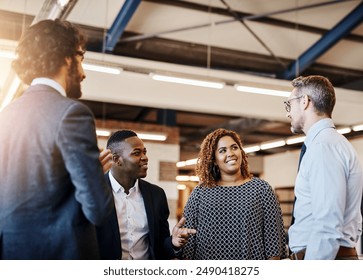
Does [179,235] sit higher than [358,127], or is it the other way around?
[358,127]

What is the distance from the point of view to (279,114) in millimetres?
8117

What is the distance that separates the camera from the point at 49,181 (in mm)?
1527

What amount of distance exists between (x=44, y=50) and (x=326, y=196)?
3.44 ft

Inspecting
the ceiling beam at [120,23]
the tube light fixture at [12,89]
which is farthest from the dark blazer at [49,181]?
the ceiling beam at [120,23]

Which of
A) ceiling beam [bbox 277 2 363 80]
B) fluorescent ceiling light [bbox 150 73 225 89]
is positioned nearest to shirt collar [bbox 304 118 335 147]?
fluorescent ceiling light [bbox 150 73 225 89]

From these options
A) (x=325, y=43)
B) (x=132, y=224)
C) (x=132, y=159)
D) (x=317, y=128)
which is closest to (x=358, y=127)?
(x=325, y=43)

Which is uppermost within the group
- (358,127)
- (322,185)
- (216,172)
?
(358,127)

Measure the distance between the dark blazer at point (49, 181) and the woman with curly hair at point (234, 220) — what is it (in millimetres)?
1104

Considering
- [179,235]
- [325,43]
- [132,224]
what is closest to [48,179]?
[179,235]

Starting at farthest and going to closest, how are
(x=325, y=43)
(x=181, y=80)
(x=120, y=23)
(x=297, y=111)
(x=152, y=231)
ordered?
(x=325, y=43), (x=120, y=23), (x=181, y=80), (x=152, y=231), (x=297, y=111)

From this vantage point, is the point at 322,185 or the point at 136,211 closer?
the point at 322,185

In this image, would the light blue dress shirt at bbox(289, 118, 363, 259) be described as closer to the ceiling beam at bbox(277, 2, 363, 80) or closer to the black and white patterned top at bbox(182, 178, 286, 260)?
the black and white patterned top at bbox(182, 178, 286, 260)

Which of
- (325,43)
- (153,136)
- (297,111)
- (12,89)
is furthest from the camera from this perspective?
(153,136)

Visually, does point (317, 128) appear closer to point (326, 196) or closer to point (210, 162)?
point (326, 196)
